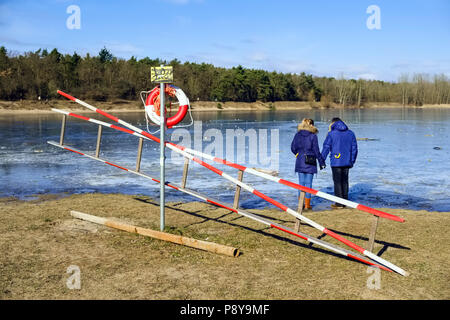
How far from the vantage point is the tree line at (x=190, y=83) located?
7850 cm

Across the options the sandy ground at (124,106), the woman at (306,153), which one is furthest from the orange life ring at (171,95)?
the sandy ground at (124,106)

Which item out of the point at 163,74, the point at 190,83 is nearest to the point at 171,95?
the point at 163,74

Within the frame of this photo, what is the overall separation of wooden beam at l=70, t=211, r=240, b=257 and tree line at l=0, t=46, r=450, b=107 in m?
46.7

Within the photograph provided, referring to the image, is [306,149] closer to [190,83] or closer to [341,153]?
[341,153]

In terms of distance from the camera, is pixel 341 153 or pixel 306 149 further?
pixel 341 153

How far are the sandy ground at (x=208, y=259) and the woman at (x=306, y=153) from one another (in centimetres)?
89

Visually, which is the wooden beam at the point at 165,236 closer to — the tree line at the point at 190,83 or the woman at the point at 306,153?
the woman at the point at 306,153

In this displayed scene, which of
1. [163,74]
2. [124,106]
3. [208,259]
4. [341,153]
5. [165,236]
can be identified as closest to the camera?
[208,259]

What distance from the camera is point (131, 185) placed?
12.8m

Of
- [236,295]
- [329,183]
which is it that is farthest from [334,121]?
[236,295]

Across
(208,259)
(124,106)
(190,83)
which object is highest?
(190,83)

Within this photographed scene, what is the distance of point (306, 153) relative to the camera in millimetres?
9367

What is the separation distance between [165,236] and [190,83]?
102 m
